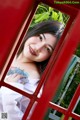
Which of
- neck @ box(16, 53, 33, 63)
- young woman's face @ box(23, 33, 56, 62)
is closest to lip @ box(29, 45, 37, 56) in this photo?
young woman's face @ box(23, 33, 56, 62)

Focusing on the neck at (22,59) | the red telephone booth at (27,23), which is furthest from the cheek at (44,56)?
the red telephone booth at (27,23)

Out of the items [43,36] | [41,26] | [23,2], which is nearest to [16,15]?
[23,2]

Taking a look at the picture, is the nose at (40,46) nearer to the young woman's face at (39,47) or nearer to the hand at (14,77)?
the young woman's face at (39,47)

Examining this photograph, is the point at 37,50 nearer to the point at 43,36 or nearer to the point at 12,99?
the point at 43,36

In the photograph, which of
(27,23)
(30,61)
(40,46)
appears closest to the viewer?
(27,23)

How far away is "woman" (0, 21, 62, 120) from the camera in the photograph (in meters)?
0.98

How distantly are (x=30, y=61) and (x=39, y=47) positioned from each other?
17 centimetres

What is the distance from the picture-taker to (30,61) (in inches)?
46.3

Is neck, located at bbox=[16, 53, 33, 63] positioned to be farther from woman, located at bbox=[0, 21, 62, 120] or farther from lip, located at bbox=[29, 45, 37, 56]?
lip, located at bbox=[29, 45, 37, 56]

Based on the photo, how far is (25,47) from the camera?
1.08 metres

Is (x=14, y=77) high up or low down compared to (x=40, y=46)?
down

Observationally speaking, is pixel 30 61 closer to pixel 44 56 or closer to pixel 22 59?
pixel 22 59

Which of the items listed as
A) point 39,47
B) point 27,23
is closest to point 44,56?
point 39,47

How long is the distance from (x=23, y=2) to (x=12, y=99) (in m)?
0.75
